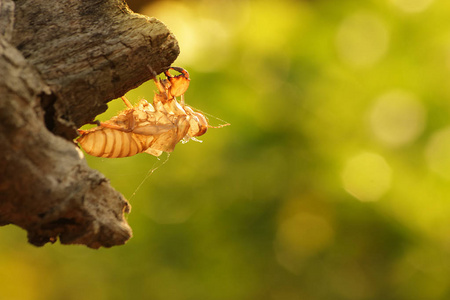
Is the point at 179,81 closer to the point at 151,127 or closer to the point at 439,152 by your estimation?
the point at 151,127

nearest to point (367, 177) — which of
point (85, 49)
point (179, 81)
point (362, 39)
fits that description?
point (362, 39)

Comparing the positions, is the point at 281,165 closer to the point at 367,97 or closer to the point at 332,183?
the point at 332,183

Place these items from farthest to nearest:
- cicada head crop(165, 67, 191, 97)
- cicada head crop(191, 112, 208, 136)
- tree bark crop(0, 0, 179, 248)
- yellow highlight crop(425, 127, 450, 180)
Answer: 1. yellow highlight crop(425, 127, 450, 180)
2. cicada head crop(191, 112, 208, 136)
3. cicada head crop(165, 67, 191, 97)
4. tree bark crop(0, 0, 179, 248)

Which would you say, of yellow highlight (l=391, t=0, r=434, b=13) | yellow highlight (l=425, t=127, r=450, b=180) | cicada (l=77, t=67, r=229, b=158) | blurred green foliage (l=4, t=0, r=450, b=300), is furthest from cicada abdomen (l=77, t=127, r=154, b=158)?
yellow highlight (l=391, t=0, r=434, b=13)

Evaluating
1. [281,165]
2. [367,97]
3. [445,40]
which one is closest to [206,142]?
[281,165]

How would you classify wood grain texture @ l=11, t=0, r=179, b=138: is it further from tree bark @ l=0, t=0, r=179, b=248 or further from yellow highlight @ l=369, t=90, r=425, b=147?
yellow highlight @ l=369, t=90, r=425, b=147
